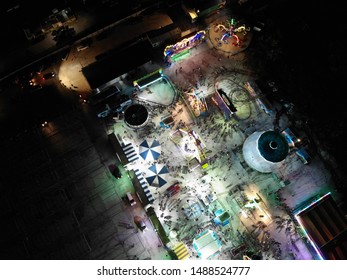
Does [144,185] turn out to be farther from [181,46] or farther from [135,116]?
[181,46]

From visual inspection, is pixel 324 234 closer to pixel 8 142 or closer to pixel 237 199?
pixel 237 199

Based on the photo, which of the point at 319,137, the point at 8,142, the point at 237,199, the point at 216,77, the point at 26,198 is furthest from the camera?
the point at 216,77

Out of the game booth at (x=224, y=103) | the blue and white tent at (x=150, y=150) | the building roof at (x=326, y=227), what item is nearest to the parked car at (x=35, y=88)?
the blue and white tent at (x=150, y=150)

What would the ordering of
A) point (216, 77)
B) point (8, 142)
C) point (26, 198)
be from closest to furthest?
point (26, 198) < point (8, 142) < point (216, 77)

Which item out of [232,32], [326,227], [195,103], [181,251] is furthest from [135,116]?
[326,227]

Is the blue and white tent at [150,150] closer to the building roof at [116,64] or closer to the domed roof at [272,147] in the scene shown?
the building roof at [116,64]

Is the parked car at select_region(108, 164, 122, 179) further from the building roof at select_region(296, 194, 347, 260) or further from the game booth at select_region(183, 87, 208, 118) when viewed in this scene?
the building roof at select_region(296, 194, 347, 260)
